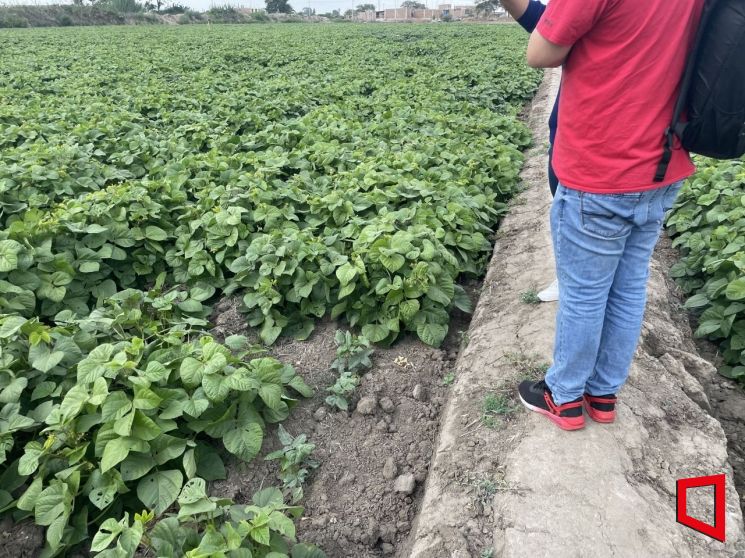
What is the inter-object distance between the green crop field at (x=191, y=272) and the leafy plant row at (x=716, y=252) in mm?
1593

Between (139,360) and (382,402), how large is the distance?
1278 mm

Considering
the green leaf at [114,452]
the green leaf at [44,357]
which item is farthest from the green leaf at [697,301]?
the green leaf at [44,357]

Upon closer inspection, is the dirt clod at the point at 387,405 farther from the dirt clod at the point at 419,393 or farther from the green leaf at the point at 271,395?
the green leaf at the point at 271,395

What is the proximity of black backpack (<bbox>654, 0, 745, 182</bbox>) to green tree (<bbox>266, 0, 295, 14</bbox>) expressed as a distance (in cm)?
8420

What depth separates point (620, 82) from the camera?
1799mm

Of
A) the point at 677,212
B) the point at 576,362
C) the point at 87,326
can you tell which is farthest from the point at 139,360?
the point at 677,212

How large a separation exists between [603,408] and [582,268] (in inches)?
31.3

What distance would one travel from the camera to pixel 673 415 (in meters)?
2.62

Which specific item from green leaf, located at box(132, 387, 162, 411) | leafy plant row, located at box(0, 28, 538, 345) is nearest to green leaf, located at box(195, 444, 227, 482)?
green leaf, located at box(132, 387, 162, 411)

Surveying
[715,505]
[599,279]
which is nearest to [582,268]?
[599,279]

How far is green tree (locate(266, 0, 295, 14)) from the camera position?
75.8m

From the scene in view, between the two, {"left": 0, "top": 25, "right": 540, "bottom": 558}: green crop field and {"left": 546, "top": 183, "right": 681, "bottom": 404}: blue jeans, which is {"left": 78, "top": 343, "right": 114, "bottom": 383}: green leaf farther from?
{"left": 546, "top": 183, "right": 681, "bottom": 404}: blue jeans

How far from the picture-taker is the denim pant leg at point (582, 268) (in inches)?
76.6

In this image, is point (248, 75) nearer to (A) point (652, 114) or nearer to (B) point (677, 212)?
(B) point (677, 212)
